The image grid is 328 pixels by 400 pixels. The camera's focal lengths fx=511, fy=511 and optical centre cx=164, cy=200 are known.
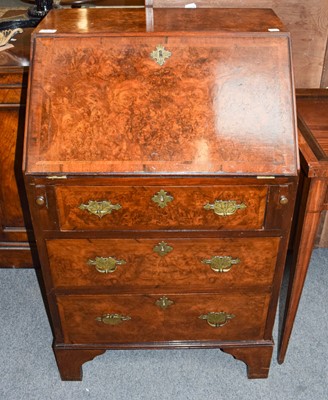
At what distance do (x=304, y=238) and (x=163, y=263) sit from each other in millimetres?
574

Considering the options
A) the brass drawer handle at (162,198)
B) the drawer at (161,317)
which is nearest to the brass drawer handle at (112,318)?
the drawer at (161,317)

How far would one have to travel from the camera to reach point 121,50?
1.86 meters

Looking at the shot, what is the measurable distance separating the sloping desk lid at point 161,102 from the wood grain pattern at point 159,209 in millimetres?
89

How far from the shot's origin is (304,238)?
2049 millimetres

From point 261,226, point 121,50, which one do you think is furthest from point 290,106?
point 121,50

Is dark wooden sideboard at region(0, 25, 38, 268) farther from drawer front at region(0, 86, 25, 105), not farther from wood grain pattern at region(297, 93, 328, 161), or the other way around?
wood grain pattern at region(297, 93, 328, 161)

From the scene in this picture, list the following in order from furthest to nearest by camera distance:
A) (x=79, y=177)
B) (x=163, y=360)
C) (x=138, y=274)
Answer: (x=163, y=360), (x=138, y=274), (x=79, y=177)

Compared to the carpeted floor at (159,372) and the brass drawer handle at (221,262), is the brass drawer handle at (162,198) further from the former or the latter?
the carpeted floor at (159,372)

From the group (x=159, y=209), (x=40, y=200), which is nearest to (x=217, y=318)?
(x=159, y=209)

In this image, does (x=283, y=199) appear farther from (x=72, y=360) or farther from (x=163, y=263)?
(x=72, y=360)

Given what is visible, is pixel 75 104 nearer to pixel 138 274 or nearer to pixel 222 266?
pixel 138 274

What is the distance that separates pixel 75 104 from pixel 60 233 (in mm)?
482

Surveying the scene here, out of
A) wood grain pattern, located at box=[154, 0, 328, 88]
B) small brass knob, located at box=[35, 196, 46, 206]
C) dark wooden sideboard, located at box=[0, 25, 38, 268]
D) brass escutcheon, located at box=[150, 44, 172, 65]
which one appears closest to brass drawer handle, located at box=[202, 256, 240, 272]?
small brass knob, located at box=[35, 196, 46, 206]

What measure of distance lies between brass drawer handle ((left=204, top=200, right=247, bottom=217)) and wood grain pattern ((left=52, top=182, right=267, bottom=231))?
0.04 feet
